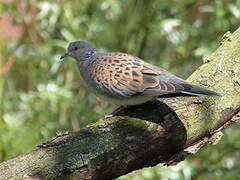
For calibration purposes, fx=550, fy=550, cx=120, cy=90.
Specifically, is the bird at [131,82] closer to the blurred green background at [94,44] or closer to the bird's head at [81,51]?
the bird's head at [81,51]

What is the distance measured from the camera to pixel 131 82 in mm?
3141

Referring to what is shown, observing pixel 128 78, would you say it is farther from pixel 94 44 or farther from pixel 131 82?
pixel 94 44

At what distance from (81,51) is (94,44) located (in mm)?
1096

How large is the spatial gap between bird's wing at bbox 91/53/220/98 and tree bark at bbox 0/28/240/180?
0.10m

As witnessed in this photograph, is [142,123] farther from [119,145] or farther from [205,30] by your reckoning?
[205,30]

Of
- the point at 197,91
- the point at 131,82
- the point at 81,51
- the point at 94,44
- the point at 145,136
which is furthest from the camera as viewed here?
the point at 94,44

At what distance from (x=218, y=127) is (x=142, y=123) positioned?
0.49 metres

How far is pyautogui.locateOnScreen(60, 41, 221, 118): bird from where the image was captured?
298 cm

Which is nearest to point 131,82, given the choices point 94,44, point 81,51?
point 81,51

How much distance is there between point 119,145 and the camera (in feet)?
8.64

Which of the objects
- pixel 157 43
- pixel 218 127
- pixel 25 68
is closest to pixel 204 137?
pixel 218 127

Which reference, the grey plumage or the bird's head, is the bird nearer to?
the grey plumage

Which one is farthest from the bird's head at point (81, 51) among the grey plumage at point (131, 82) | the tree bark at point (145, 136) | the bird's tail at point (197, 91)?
the bird's tail at point (197, 91)

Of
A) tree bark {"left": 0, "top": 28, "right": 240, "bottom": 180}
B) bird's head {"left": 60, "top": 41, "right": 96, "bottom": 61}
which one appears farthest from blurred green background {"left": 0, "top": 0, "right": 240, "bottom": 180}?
tree bark {"left": 0, "top": 28, "right": 240, "bottom": 180}
